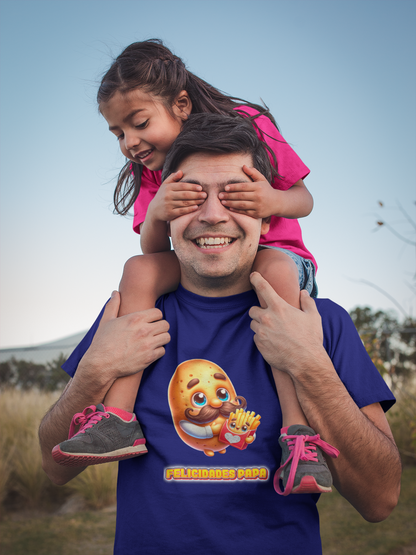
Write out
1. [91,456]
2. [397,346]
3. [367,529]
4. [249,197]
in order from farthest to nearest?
Result: 1. [397,346]
2. [367,529]
3. [249,197]
4. [91,456]

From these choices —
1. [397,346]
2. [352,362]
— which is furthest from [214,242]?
[397,346]

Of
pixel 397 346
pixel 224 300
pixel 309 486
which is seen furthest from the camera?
pixel 397 346

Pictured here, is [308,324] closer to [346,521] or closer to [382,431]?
[382,431]

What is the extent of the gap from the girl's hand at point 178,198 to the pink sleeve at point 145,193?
772 mm

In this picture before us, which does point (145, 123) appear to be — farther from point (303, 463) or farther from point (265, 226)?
point (303, 463)

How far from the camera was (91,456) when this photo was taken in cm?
174

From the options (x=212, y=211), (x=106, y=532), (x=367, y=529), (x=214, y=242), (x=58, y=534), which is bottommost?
(x=367, y=529)

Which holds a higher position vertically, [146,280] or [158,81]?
[158,81]

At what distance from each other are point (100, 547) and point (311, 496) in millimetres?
4753

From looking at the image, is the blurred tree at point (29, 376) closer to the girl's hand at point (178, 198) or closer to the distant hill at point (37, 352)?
the distant hill at point (37, 352)

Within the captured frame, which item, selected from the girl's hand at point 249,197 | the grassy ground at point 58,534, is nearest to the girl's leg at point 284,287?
the girl's hand at point 249,197

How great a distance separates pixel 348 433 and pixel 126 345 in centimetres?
96

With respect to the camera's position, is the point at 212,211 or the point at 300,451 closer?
the point at 300,451

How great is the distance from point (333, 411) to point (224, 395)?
44cm
